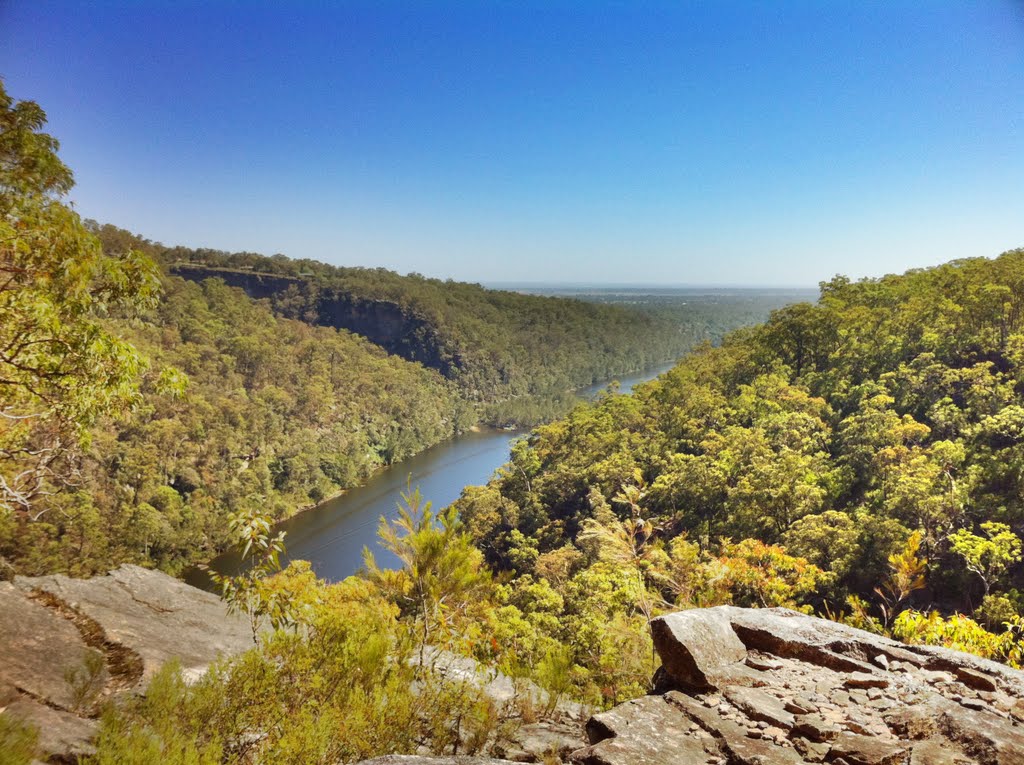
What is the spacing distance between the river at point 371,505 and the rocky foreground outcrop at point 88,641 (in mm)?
11128

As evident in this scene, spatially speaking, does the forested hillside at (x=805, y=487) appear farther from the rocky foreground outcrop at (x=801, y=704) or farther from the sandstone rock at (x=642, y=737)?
the sandstone rock at (x=642, y=737)

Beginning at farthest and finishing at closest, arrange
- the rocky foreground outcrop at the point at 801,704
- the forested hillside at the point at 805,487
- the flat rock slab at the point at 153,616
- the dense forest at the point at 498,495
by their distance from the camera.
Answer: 1. the forested hillside at the point at 805,487
2. the flat rock slab at the point at 153,616
3. the dense forest at the point at 498,495
4. the rocky foreground outcrop at the point at 801,704

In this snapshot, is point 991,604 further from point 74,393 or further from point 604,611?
point 74,393

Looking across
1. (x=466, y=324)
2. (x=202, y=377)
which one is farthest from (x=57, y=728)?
(x=466, y=324)

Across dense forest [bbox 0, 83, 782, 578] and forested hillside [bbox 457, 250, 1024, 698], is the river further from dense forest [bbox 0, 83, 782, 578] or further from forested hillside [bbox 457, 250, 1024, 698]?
forested hillside [bbox 457, 250, 1024, 698]

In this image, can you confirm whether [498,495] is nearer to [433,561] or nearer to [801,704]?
[433,561]

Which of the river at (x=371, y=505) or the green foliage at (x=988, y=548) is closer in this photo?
the green foliage at (x=988, y=548)

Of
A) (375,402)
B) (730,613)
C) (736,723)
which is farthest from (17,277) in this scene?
(375,402)

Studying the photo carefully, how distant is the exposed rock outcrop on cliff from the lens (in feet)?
11.7

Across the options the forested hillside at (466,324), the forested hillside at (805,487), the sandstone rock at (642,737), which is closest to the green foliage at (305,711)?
the sandstone rock at (642,737)

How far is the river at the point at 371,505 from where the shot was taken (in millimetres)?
31656

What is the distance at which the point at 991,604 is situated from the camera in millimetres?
11633

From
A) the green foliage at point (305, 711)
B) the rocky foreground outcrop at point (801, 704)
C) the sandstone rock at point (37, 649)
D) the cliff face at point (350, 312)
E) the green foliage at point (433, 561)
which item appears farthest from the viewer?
the cliff face at point (350, 312)

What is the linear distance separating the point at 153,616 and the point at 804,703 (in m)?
7.57
